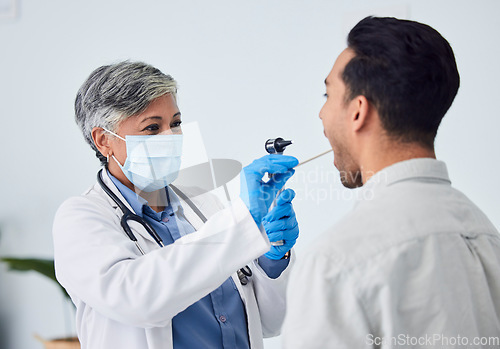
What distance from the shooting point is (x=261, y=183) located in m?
1.12

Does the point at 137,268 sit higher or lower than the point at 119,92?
lower

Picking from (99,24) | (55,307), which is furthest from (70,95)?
(55,307)

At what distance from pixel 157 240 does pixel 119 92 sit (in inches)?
14.2

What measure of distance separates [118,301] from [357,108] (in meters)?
0.59

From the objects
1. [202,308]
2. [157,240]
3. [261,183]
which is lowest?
[202,308]

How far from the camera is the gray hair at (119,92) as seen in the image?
4.03ft

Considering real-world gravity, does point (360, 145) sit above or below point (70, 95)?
above

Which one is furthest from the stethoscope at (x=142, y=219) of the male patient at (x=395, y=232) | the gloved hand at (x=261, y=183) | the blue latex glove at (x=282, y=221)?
the male patient at (x=395, y=232)

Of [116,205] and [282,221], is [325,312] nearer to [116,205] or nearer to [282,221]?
[282,221]

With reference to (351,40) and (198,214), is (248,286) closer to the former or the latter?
(198,214)

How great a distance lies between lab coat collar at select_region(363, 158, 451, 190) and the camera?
→ 31.0 inches

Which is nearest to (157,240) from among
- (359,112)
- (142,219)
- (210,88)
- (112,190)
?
(142,219)

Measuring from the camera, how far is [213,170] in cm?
123

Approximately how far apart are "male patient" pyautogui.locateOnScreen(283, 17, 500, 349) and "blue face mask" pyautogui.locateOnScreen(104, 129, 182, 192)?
0.44 m
